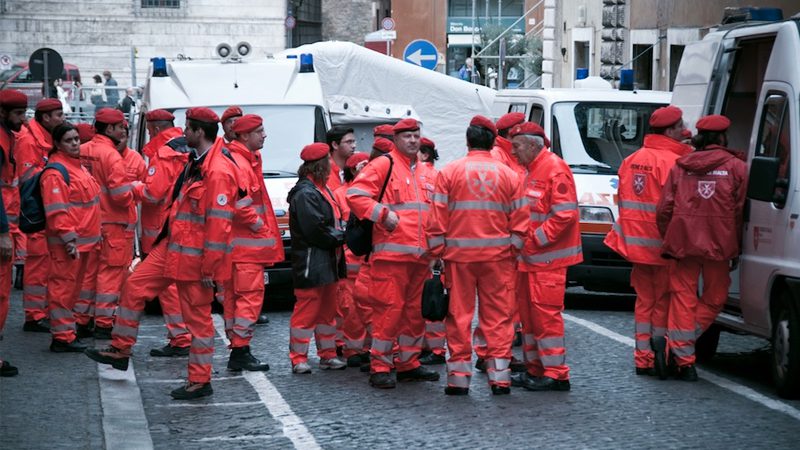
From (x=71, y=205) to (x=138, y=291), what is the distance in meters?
2.02

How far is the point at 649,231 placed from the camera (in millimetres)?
10484

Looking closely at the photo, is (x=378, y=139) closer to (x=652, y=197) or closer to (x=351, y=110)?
(x=652, y=197)

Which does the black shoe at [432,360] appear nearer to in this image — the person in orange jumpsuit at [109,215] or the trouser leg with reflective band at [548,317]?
the trouser leg with reflective band at [548,317]

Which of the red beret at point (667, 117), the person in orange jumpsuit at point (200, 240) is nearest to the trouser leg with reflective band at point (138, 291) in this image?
the person in orange jumpsuit at point (200, 240)

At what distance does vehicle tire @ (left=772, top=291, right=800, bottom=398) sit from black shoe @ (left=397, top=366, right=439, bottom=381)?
7.44ft

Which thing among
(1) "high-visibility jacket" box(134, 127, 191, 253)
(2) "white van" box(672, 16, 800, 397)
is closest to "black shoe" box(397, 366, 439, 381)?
(2) "white van" box(672, 16, 800, 397)

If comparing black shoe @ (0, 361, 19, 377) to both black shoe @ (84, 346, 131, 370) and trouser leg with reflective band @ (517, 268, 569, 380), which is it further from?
trouser leg with reflective band @ (517, 268, 569, 380)

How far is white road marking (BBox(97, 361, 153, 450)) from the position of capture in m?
8.48

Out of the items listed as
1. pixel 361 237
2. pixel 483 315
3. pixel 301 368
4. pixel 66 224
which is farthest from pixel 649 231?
pixel 66 224

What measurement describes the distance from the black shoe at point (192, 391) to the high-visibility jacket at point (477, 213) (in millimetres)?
1710

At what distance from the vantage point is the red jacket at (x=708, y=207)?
10.1 meters

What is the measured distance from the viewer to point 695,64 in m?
12.0

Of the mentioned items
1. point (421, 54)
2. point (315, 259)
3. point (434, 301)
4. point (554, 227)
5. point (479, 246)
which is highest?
point (421, 54)

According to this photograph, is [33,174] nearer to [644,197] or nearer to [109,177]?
[109,177]
